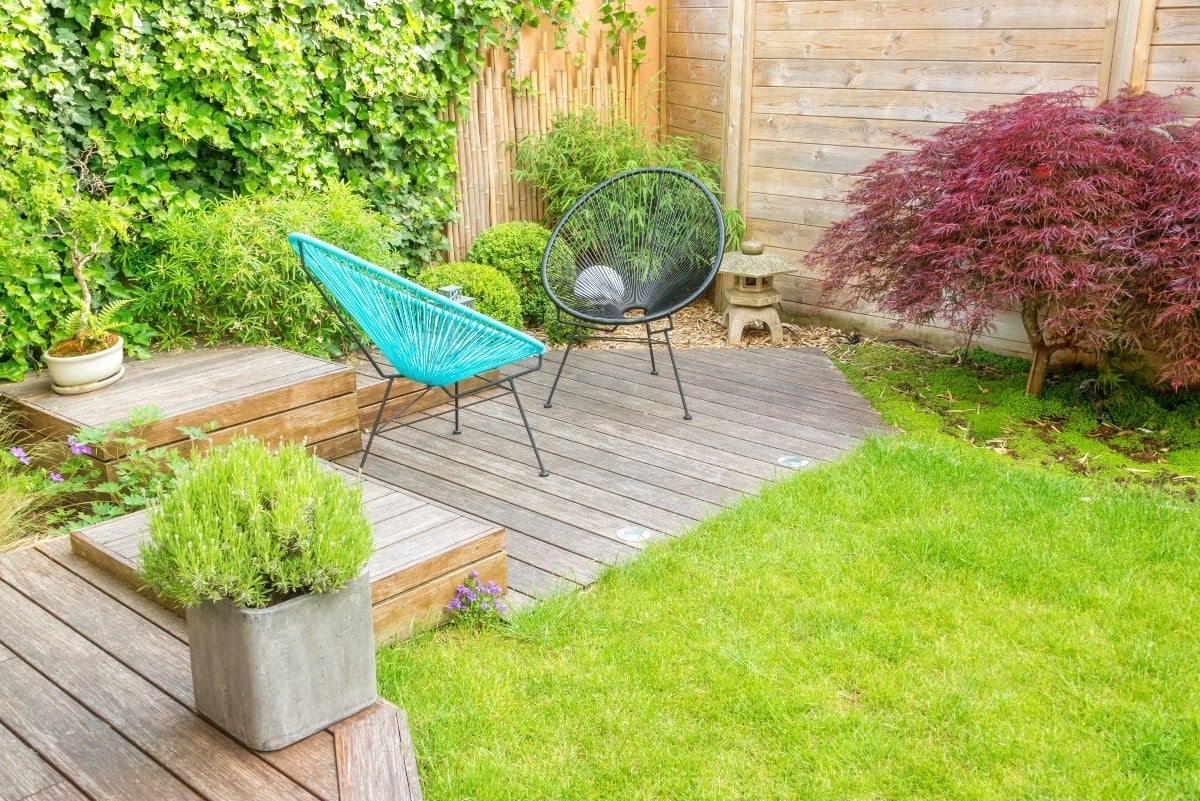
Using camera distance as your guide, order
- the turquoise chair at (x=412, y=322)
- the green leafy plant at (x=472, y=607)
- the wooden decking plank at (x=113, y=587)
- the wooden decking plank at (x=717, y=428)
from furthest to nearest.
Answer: the wooden decking plank at (x=717, y=428)
the turquoise chair at (x=412, y=322)
the green leafy plant at (x=472, y=607)
the wooden decking plank at (x=113, y=587)

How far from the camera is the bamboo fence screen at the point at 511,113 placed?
5246mm

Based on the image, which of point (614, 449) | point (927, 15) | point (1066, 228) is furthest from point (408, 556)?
point (927, 15)

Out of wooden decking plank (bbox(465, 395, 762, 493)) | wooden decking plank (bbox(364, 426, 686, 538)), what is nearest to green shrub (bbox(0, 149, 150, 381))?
wooden decking plank (bbox(364, 426, 686, 538))

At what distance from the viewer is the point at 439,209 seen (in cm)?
504

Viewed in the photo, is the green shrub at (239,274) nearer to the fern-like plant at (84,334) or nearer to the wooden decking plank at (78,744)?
the fern-like plant at (84,334)

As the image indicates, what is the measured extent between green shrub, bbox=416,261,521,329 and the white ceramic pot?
5.10 ft

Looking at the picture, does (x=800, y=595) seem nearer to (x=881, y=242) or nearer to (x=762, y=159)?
(x=881, y=242)

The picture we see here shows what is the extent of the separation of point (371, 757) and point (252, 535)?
476 mm

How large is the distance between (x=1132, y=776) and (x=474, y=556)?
1.54m

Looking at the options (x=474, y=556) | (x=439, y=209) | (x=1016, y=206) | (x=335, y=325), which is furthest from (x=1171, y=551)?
(x=439, y=209)

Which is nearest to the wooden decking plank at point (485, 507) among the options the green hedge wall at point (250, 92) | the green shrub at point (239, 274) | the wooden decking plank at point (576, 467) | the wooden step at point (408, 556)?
the wooden decking plank at point (576, 467)

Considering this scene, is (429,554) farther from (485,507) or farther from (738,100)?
(738,100)

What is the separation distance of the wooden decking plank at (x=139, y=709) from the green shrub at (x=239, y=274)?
1.65 meters

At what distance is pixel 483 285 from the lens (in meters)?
4.77
